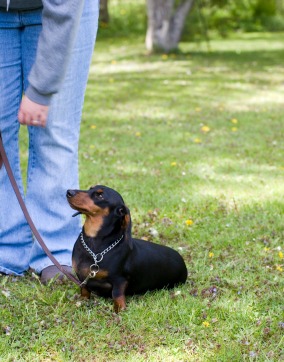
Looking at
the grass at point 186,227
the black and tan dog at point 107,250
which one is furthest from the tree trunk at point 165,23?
the black and tan dog at point 107,250

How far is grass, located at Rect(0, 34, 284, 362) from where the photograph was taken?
281 centimetres

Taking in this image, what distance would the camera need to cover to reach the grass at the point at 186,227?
2.81 meters

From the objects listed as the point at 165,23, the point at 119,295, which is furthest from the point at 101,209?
the point at 165,23

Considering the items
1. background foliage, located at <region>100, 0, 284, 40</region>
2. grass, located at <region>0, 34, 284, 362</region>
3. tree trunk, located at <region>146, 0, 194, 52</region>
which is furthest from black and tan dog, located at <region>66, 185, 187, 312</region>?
background foliage, located at <region>100, 0, 284, 40</region>

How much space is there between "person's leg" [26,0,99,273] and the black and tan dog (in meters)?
0.35

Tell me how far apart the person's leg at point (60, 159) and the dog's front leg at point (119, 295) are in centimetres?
56

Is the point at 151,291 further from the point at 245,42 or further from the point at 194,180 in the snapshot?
the point at 245,42

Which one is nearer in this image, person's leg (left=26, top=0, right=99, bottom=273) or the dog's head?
the dog's head

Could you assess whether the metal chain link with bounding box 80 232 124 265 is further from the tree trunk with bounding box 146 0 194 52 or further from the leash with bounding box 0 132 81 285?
A: the tree trunk with bounding box 146 0 194 52

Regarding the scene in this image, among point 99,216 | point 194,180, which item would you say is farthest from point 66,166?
point 194,180

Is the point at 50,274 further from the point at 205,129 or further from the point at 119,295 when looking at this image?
the point at 205,129

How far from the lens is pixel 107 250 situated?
3059mm

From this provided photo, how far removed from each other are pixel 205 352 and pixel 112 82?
859cm

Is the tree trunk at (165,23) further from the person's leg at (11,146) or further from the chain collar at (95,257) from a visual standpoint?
the chain collar at (95,257)
